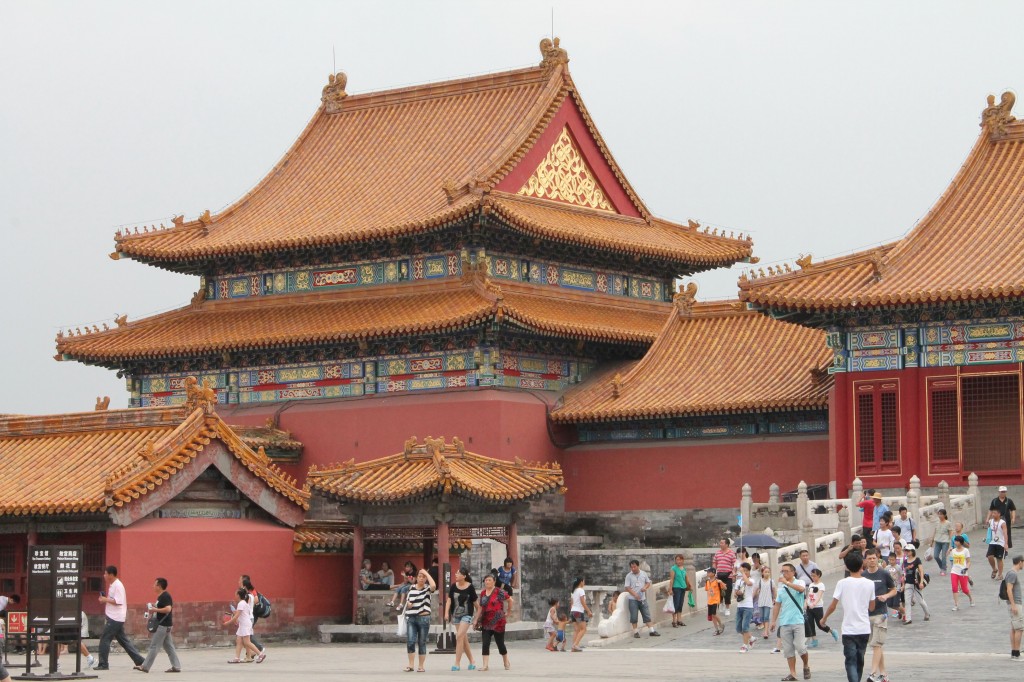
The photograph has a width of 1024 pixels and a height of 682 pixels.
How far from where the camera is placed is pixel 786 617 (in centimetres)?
2855

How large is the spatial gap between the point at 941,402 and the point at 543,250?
1199 cm

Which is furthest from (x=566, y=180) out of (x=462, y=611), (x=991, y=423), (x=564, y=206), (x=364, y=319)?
(x=462, y=611)

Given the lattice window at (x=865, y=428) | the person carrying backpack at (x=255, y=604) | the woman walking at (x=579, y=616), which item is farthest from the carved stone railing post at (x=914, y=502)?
the person carrying backpack at (x=255, y=604)

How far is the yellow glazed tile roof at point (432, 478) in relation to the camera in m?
41.4

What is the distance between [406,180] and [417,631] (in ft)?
81.7

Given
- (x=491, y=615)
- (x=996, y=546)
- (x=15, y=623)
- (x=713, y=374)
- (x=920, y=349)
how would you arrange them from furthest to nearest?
1. (x=713, y=374)
2. (x=920, y=349)
3. (x=996, y=546)
4. (x=15, y=623)
5. (x=491, y=615)

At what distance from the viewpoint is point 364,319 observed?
5122cm

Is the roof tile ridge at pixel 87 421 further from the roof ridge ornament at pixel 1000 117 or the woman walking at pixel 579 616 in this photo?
the roof ridge ornament at pixel 1000 117

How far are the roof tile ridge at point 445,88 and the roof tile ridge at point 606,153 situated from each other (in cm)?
96

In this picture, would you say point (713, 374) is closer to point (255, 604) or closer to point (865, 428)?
point (865, 428)

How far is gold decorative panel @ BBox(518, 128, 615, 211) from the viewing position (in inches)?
2130

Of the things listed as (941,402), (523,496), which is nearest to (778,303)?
(941,402)

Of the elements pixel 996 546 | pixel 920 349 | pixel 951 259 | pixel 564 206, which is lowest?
pixel 996 546

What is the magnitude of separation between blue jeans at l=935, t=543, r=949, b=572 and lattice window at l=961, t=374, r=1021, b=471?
7.01 metres
